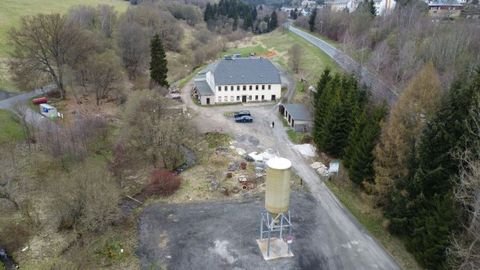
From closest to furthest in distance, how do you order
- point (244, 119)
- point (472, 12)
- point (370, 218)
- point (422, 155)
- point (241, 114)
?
point (422, 155) → point (370, 218) → point (244, 119) → point (241, 114) → point (472, 12)

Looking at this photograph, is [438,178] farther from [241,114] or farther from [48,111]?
[48,111]

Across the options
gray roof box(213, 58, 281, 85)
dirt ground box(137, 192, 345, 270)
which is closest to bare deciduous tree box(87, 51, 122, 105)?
gray roof box(213, 58, 281, 85)

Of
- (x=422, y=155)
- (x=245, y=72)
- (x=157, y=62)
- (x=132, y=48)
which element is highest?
(x=132, y=48)

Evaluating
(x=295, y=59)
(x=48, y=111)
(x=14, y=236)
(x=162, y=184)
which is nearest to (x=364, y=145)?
(x=162, y=184)

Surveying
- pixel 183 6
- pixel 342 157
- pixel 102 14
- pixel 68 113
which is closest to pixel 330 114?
pixel 342 157

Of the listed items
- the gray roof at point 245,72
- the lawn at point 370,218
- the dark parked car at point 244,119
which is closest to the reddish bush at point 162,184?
the lawn at point 370,218

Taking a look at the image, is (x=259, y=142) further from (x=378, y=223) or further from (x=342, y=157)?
(x=378, y=223)
